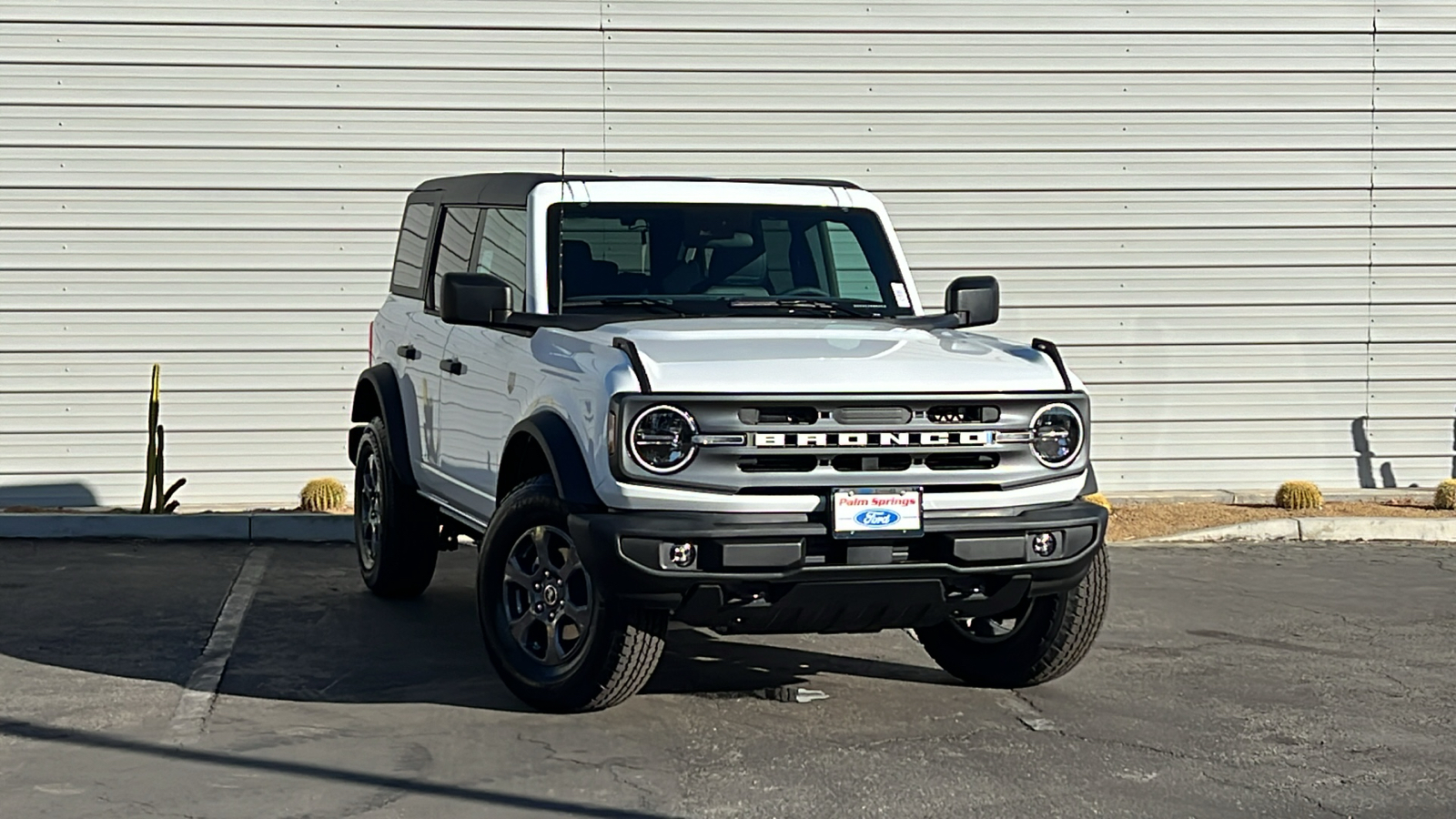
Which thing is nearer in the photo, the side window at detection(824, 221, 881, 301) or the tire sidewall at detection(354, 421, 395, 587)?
the side window at detection(824, 221, 881, 301)

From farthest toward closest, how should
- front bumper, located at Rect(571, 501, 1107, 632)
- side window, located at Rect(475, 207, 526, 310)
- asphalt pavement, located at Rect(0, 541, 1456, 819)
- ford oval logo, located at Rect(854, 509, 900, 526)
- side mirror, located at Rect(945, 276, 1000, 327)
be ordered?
side mirror, located at Rect(945, 276, 1000, 327), side window, located at Rect(475, 207, 526, 310), ford oval logo, located at Rect(854, 509, 900, 526), front bumper, located at Rect(571, 501, 1107, 632), asphalt pavement, located at Rect(0, 541, 1456, 819)

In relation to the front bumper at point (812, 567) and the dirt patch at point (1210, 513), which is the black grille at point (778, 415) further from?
the dirt patch at point (1210, 513)

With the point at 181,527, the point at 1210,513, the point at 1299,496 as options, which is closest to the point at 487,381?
the point at 181,527

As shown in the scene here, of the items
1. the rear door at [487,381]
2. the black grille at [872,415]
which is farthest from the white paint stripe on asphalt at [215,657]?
the black grille at [872,415]

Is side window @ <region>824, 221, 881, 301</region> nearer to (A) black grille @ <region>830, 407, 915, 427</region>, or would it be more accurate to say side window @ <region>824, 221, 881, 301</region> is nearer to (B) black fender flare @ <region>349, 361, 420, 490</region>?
(A) black grille @ <region>830, 407, 915, 427</region>

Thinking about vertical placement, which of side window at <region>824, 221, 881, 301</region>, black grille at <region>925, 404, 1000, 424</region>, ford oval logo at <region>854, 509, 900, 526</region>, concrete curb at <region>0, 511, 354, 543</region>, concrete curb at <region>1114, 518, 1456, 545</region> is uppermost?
side window at <region>824, 221, 881, 301</region>

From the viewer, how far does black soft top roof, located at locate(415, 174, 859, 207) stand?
25.8 ft

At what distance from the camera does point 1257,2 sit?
527 inches

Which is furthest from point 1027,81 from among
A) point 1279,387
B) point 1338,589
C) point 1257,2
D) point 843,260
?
point 843,260

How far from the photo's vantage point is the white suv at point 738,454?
243 inches

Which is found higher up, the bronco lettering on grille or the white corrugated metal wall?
the white corrugated metal wall

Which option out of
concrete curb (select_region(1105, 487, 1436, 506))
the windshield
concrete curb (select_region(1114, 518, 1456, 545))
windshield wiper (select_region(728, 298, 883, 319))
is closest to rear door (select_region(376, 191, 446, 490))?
the windshield

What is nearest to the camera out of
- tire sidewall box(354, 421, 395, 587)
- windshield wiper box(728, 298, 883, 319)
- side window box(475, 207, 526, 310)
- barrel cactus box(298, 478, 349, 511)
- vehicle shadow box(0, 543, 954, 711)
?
vehicle shadow box(0, 543, 954, 711)

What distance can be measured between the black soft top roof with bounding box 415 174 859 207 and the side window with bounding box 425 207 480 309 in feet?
0.19
